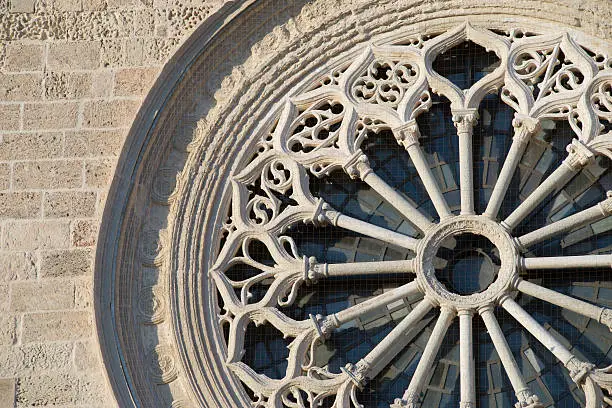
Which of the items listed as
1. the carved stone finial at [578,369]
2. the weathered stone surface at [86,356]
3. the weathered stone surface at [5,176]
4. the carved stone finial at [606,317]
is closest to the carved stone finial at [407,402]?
the carved stone finial at [578,369]

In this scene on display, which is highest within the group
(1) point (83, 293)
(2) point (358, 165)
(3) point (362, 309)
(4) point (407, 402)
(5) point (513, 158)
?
(2) point (358, 165)

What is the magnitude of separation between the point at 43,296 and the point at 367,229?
2.29 m

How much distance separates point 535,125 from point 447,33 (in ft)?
3.27

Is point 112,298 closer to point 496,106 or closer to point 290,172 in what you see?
point 290,172

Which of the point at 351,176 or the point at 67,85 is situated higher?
the point at 67,85

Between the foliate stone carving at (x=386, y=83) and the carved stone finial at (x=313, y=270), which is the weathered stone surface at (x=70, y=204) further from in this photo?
the foliate stone carving at (x=386, y=83)

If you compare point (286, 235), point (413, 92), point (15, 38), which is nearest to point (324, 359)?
point (286, 235)

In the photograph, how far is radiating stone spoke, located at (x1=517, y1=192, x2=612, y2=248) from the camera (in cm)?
1441

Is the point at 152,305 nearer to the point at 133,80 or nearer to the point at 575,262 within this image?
the point at 133,80

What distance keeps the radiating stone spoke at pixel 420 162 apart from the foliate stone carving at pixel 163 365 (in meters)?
2.10

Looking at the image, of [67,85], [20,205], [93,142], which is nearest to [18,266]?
[20,205]

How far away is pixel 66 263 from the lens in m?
14.7

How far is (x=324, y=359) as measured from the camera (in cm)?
1454

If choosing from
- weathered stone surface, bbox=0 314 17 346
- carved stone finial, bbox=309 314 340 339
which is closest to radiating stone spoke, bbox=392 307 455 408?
carved stone finial, bbox=309 314 340 339
